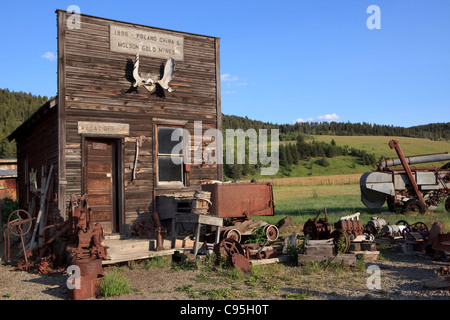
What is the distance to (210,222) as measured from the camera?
31.8 feet

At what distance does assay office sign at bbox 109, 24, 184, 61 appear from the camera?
11.5 meters

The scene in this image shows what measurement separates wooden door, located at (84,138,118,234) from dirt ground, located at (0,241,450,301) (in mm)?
2121

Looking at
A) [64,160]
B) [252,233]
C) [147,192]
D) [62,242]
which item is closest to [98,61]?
[64,160]

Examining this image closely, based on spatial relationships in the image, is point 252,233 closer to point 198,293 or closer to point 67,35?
point 198,293

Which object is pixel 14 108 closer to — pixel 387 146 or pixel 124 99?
pixel 387 146

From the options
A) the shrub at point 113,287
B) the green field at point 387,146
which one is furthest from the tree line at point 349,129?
the shrub at point 113,287

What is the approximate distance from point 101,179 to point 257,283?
19.1ft

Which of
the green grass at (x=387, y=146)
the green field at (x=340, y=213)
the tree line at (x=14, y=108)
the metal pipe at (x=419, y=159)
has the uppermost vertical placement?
the tree line at (x=14, y=108)

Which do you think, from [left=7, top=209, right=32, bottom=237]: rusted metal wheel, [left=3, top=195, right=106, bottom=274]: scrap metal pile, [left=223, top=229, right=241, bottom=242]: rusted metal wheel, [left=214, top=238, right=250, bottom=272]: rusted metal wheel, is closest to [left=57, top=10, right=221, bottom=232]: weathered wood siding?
[left=7, top=209, right=32, bottom=237]: rusted metal wheel

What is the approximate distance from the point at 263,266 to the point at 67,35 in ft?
26.1

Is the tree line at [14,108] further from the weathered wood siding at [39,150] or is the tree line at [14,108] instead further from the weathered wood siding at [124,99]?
the weathered wood siding at [124,99]

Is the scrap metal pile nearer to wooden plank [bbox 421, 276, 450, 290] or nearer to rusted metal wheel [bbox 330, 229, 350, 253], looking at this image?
rusted metal wheel [bbox 330, 229, 350, 253]

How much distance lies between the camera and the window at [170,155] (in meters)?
11.8

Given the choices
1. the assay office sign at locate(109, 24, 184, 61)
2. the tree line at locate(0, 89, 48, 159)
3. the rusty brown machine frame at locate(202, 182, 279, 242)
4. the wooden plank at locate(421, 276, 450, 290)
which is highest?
the tree line at locate(0, 89, 48, 159)
